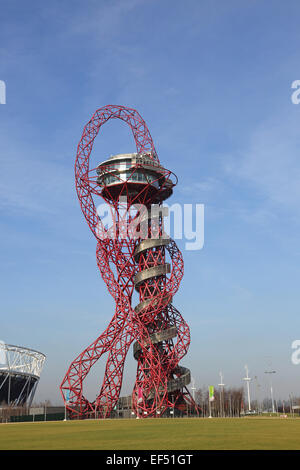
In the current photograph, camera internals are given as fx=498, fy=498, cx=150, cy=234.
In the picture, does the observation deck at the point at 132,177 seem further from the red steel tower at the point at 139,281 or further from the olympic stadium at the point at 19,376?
the olympic stadium at the point at 19,376

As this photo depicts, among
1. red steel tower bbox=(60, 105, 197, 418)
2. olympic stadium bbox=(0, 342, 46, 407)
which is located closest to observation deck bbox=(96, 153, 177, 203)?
red steel tower bbox=(60, 105, 197, 418)

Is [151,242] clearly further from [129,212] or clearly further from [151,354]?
[151,354]

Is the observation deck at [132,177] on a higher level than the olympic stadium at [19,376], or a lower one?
higher

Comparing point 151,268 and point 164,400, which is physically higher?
point 151,268

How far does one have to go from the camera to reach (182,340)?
213 ft

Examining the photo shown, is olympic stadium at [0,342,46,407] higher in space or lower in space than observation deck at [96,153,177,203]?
lower

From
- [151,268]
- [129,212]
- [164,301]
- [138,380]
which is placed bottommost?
[138,380]

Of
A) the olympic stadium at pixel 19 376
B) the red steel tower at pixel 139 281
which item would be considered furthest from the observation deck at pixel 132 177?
the olympic stadium at pixel 19 376

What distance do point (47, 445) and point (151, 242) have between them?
48.0m

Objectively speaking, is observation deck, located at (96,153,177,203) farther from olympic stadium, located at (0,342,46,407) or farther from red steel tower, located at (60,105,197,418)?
olympic stadium, located at (0,342,46,407)
